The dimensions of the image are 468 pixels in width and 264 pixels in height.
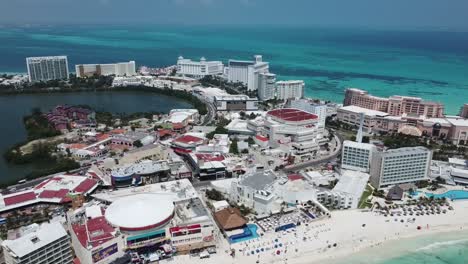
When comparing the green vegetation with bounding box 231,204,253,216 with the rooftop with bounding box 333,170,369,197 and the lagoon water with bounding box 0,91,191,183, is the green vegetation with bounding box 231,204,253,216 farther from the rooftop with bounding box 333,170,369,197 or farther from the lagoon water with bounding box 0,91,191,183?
the lagoon water with bounding box 0,91,191,183

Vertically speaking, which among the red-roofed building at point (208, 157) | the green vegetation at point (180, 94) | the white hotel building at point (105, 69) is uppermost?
the white hotel building at point (105, 69)

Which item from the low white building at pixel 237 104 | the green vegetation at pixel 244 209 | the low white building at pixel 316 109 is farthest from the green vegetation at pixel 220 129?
the green vegetation at pixel 244 209

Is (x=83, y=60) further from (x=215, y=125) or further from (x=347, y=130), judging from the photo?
(x=347, y=130)

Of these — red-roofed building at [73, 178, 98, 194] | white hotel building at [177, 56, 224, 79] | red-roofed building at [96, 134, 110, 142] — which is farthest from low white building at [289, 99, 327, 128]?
white hotel building at [177, 56, 224, 79]

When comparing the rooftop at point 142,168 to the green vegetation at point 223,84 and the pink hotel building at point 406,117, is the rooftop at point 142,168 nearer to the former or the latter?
the pink hotel building at point 406,117

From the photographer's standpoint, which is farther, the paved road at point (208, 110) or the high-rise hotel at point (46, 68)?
the high-rise hotel at point (46, 68)

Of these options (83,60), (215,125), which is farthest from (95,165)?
(83,60)
